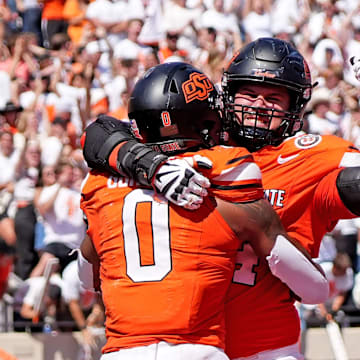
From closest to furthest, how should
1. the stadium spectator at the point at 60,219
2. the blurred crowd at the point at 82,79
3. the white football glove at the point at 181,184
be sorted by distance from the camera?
the white football glove at the point at 181,184, the stadium spectator at the point at 60,219, the blurred crowd at the point at 82,79

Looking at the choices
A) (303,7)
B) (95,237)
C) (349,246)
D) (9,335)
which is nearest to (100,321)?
(9,335)

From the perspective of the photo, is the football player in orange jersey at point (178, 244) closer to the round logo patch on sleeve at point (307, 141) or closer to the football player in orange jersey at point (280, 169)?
the football player in orange jersey at point (280, 169)

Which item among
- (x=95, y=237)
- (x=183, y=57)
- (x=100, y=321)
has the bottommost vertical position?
(x=100, y=321)

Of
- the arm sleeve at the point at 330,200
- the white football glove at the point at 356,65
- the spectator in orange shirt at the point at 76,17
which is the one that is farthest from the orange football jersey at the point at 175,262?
the spectator in orange shirt at the point at 76,17

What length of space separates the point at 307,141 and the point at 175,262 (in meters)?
0.88

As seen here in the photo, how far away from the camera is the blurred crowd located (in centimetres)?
776

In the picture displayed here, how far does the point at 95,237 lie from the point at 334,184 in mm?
959

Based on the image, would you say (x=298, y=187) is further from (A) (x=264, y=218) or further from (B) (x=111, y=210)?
(B) (x=111, y=210)

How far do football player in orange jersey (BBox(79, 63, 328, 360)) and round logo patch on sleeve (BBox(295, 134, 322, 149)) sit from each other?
1.60ft

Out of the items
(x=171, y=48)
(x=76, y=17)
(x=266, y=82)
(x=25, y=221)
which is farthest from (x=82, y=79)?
(x=266, y=82)

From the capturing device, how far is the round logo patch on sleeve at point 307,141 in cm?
338

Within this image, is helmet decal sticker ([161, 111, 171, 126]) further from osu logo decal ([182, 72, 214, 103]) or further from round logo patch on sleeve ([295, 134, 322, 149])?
round logo patch on sleeve ([295, 134, 322, 149])

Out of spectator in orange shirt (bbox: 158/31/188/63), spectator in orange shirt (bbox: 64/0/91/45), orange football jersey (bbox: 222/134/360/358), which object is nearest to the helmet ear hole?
orange football jersey (bbox: 222/134/360/358)

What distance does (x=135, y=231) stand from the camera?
2.95 metres
